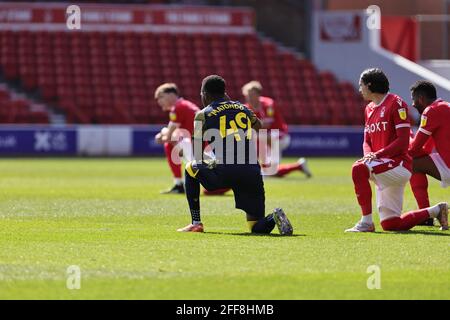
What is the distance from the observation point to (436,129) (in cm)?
1320

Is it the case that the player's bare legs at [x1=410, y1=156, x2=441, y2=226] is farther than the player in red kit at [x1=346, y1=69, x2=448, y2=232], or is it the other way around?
the player's bare legs at [x1=410, y1=156, x2=441, y2=226]

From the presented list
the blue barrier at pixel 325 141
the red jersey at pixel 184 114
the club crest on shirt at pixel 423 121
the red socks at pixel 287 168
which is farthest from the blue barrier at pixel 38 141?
the club crest on shirt at pixel 423 121

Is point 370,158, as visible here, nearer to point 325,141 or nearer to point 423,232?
A: point 423,232

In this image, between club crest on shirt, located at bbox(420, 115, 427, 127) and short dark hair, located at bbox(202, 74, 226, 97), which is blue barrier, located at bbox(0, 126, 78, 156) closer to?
club crest on shirt, located at bbox(420, 115, 427, 127)

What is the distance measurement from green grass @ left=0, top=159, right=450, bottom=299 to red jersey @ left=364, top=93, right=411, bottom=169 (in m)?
0.91

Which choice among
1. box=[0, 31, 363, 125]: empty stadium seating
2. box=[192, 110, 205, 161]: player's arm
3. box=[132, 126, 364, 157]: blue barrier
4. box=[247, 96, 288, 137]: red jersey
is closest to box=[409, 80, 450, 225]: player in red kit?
box=[192, 110, 205, 161]: player's arm

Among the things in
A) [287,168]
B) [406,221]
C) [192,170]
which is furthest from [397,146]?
[287,168]

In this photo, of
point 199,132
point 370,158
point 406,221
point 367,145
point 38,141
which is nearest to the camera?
point 199,132

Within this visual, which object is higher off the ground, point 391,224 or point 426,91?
point 426,91

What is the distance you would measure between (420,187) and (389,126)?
161cm

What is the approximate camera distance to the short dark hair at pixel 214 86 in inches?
473

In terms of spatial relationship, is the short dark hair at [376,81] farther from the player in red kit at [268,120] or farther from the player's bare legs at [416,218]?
the player in red kit at [268,120]

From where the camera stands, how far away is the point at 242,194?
12.2 metres

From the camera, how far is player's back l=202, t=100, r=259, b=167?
1196 centimetres
